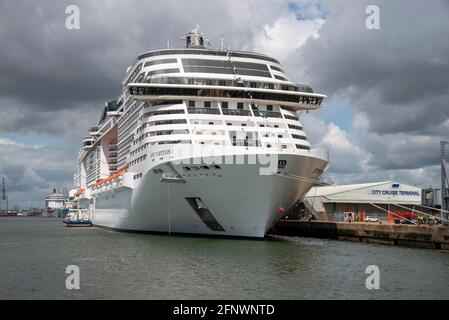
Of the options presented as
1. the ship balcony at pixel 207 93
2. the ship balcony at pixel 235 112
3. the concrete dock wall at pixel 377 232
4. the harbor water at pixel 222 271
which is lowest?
the harbor water at pixel 222 271

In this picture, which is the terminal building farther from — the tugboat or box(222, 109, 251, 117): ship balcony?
the tugboat

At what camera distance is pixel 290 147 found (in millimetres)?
37531

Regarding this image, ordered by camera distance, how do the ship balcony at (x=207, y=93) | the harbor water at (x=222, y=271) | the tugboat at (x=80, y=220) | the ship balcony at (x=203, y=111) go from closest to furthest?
the harbor water at (x=222, y=271) → the ship balcony at (x=203, y=111) → the ship balcony at (x=207, y=93) → the tugboat at (x=80, y=220)

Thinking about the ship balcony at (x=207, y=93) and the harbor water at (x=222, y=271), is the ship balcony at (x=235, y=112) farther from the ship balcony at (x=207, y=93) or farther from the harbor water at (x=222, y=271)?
the harbor water at (x=222, y=271)

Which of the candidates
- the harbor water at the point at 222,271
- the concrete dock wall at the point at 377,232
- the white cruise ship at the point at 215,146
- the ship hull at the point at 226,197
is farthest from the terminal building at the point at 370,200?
the harbor water at the point at 222,271

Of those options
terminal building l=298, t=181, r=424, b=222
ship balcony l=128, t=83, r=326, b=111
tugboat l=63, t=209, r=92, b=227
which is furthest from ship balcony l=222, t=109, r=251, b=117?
tugboat l=63, t=209, r=92, b=227

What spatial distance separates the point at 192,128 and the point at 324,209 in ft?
84.0

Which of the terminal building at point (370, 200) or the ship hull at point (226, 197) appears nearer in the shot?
the ship hull at point (226, 197)

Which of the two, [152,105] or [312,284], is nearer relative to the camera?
[312,284]

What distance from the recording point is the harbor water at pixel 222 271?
66.2 ft

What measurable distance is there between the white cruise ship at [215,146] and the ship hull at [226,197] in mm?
70
